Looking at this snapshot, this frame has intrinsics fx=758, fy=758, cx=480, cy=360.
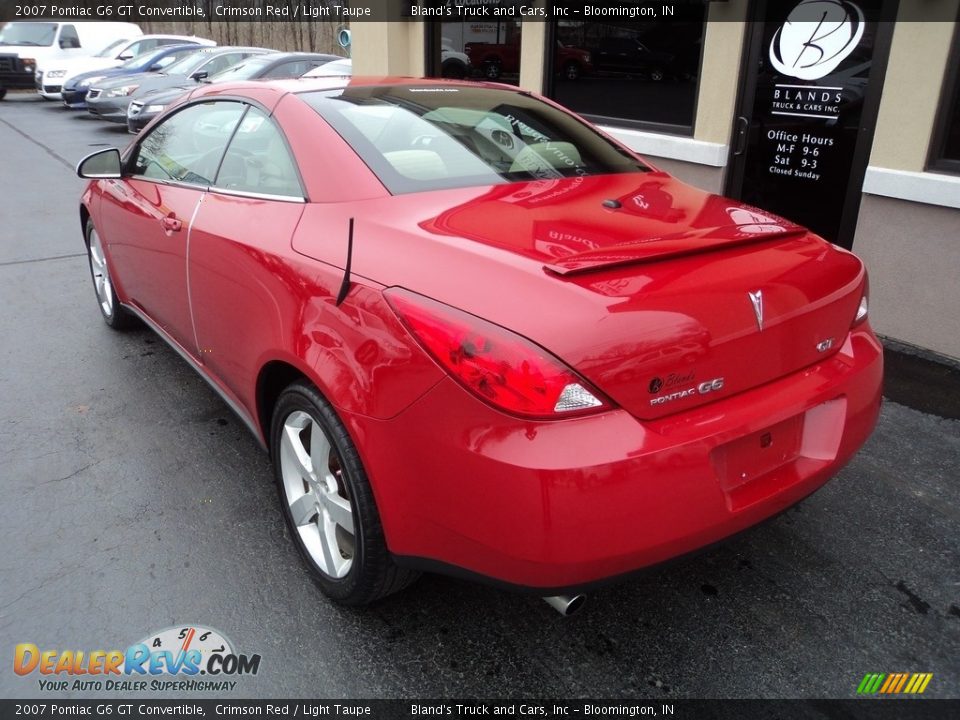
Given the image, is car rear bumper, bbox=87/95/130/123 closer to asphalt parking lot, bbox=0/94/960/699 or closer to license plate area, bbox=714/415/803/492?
asphalt parking lot, bbox=0/94/960/699

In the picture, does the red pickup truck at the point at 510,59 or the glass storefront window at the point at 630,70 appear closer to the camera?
the glass storefront window at the point at 630,70

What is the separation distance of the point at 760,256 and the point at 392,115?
1468mm

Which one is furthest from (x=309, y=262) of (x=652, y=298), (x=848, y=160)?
(x=848, y=160)

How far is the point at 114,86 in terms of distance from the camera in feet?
47.2

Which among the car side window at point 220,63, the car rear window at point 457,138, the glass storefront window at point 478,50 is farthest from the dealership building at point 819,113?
the car side window at point 220,63

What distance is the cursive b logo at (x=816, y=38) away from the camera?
4.88m

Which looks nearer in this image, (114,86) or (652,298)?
(652,298)

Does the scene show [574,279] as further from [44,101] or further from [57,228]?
[44,101]

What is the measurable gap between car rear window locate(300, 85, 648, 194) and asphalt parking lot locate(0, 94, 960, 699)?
1415 millimetres

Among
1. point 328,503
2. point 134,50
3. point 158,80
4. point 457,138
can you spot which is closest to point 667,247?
point 457,138

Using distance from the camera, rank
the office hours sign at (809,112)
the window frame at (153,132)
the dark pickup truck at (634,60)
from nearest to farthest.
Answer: the window frame at (153,132), the office hours sign at (809,112), the dark pickup truck at (634,60)

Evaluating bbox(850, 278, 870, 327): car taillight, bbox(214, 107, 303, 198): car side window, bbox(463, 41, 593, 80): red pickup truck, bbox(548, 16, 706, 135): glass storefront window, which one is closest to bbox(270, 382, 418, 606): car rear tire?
bbox(214, 107, 303, 198): car side window

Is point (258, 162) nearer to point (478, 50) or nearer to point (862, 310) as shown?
point (862, 310)

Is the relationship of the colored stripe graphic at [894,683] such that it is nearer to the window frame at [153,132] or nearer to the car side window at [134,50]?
the window frame at [153,132]
